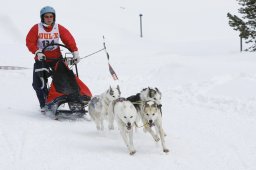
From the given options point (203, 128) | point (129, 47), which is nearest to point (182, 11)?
point (129, 47)

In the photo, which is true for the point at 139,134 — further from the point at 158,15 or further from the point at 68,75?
the point at 158,15

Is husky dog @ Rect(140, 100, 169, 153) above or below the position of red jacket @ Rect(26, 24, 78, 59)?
below

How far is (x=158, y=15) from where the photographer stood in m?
33.8

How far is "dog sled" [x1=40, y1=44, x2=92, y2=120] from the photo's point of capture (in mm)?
8102

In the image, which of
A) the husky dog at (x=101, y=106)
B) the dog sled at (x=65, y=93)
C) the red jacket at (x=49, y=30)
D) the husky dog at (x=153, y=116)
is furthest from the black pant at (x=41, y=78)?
the husky dog at (x=153, y=116)

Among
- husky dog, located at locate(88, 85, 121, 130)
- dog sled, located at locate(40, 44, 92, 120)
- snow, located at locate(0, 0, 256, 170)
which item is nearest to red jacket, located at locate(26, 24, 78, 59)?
dog sled, located at locate(40, 44, 92, 120)

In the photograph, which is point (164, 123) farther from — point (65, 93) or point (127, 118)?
point (127, 118)

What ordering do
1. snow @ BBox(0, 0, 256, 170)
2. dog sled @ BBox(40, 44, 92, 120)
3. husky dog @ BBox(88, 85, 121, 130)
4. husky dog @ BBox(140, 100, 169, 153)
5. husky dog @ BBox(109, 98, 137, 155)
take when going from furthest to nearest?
dog sled @ BBox(40, 44, 92, 120) < husky dog @ BBox(88, 85, 121, 130) < husky dog @ BBox(140, 100, 169, 153) < husky dog @ BBox(109, 98, 137, 155) < snow @ BBox(0, 0, 256, 170)

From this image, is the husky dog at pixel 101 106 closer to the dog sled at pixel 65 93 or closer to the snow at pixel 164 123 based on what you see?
the snow at pixel 164 123

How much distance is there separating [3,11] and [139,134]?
22.5m

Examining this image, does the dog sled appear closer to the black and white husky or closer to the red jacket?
the red jacket

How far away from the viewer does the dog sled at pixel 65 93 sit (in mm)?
8102

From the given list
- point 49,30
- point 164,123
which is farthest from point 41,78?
point 164,123

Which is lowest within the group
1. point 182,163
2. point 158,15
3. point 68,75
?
point 182,163
